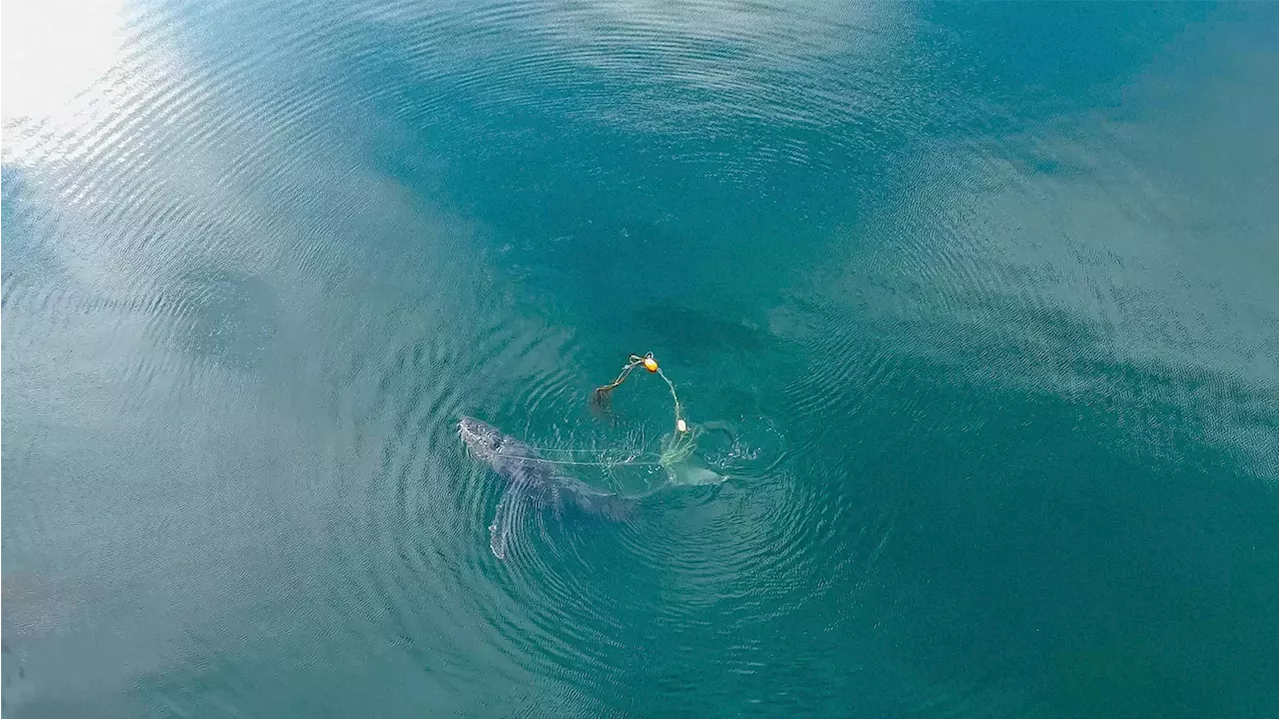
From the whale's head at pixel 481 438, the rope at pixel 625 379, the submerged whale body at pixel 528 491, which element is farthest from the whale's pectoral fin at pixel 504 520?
the rope at pixel 625 379

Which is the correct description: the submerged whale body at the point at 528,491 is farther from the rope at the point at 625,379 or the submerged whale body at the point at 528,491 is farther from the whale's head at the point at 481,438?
the rope at the point at 625,379

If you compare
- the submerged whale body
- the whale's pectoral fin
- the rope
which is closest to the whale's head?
the submerged whale body

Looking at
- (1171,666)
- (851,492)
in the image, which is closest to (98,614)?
(851,492)

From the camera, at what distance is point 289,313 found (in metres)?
13.5

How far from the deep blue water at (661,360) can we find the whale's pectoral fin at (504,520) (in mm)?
123

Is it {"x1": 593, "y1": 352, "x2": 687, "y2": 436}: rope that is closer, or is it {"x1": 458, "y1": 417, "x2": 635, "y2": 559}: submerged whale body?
{"x1": 458, "y1": 417, "x2": 635, "y2": 559}: submerged whale body

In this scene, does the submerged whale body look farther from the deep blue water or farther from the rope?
the rope

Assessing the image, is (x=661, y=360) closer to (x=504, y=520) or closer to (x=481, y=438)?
(x=481, y=438)

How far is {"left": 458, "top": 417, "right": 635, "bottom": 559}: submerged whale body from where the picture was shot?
38.2 ft

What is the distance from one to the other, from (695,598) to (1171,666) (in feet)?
18.7

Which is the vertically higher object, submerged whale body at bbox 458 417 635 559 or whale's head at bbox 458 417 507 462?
whale's head at bbox 458 417 507 462

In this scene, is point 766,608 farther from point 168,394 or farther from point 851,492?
point 168,394

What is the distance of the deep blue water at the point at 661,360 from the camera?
1086 cm

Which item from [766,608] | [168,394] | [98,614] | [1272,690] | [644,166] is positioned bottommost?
[1272,690]
